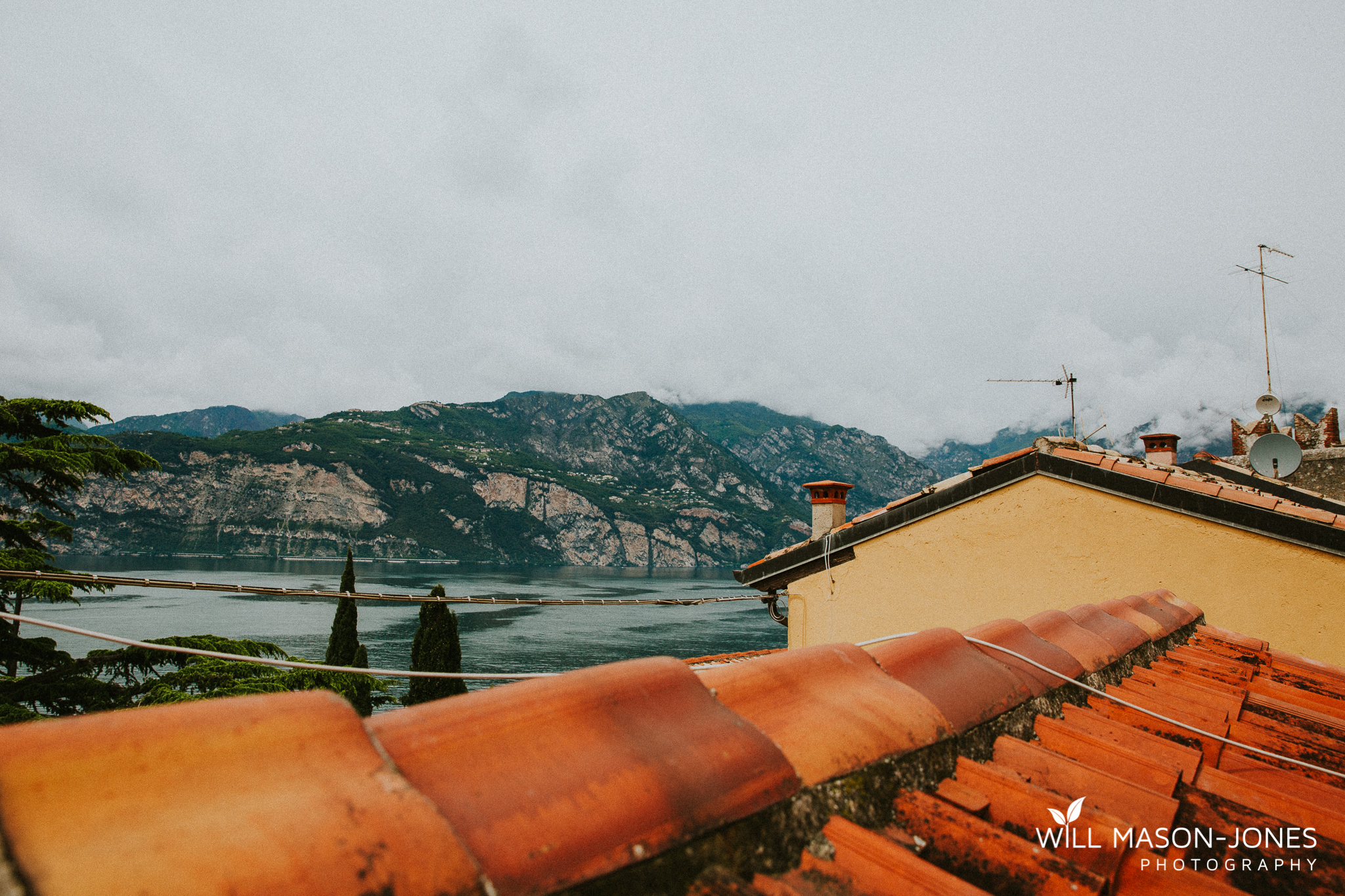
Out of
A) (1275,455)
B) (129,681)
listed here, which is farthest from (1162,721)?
(129,681)

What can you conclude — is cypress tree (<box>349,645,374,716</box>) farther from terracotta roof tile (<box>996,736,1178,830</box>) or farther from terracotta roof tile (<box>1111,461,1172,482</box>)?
terracotta roof tile (<box>996,736,1178,830</box>)

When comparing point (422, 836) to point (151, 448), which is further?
point (151, 448)

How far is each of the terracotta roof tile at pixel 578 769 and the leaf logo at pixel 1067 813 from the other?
724 millimetres

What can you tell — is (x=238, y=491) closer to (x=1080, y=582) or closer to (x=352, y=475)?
(x=352, y=475)

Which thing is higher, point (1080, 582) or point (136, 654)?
point (1080, 582)

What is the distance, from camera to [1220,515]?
19.0 ft

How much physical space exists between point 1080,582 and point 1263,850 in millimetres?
5685

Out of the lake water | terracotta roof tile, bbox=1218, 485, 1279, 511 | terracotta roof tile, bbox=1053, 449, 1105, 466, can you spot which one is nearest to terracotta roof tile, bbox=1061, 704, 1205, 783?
terracotta roof tile, bbox=1218, 485, 1279, 511

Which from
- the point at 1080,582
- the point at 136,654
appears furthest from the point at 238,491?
the point at 1080,582

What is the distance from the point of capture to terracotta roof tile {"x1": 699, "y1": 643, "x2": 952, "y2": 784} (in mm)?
1365

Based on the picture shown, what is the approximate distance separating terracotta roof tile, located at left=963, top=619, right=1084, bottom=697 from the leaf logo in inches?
27.3

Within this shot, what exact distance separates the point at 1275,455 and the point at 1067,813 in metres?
11.4

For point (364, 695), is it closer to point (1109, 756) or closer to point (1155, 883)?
point (1109, 756)

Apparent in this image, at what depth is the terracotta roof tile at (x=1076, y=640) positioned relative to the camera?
2.80m
